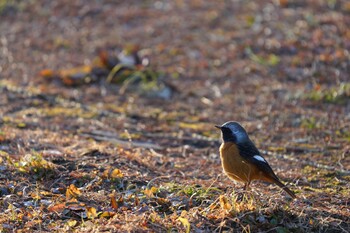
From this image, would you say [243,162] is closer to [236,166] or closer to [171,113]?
[236,166]

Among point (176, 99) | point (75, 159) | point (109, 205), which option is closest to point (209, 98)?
point (176, 99)

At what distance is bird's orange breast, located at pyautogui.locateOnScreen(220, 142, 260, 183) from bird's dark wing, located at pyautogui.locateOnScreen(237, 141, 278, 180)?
1.6 inches

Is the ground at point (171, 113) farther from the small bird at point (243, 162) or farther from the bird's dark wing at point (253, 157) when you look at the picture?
the bird's dark wing at point (253, 157)

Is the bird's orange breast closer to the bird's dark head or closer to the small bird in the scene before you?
the small bird

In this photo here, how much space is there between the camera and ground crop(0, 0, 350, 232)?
17.7ft

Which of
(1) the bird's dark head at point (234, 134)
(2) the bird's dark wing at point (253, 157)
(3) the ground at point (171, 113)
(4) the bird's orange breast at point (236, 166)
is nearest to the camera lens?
(3) the ground at point (171, 113)

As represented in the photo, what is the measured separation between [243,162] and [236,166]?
8 cm

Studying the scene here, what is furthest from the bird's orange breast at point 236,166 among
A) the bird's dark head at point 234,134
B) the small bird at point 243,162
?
the bird's dark head at point 234,134

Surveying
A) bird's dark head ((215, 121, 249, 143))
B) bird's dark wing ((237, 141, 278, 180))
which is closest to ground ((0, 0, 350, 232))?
bird's dark wing ((237, 141, 278, 180))

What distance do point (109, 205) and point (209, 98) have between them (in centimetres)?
485

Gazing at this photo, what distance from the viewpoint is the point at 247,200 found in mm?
5320

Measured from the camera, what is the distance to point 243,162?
6055 millimetres

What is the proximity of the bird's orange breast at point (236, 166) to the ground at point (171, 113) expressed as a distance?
17cm

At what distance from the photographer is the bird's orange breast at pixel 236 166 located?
603 cm
